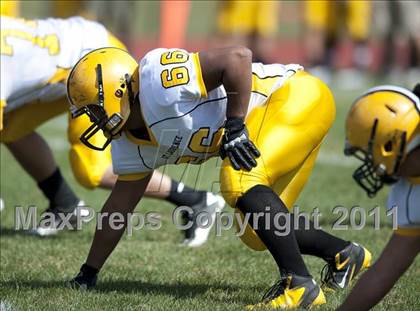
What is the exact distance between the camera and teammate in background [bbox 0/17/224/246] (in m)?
5.07

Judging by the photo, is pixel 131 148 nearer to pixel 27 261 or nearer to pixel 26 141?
pixel 27 261

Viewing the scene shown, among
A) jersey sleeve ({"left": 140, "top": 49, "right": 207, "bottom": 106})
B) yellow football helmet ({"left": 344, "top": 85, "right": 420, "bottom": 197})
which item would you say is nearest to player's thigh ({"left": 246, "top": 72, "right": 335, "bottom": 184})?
jersey sleeve ({"left": 140, "top": 49, "right": 207, "bottom": 106})

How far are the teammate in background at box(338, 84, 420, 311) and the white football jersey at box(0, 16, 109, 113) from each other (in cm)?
224

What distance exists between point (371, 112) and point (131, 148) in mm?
1191

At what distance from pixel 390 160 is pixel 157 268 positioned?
179 cm

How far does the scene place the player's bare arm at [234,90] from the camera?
12.5ft

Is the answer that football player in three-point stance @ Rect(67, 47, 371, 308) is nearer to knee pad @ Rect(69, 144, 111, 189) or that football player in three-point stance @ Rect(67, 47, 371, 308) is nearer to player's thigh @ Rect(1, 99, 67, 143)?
knee pad @ Rect(69, 144, 111, 189)

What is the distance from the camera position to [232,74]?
381cm

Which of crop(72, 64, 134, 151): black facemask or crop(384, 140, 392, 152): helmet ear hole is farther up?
crop(384, 140, 392, 152): helmet ear hole

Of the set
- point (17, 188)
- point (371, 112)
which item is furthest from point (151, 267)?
point (17, 188)

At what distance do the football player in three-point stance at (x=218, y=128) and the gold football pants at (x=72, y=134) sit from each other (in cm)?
89

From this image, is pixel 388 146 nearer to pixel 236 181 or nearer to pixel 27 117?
pixel 236 181

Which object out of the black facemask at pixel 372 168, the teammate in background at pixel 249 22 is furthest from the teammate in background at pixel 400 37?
the black facemask at pixel 372 168

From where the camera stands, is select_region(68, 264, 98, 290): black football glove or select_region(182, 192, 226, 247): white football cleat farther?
select_region(182, 192, 226, 247): white football cleat
